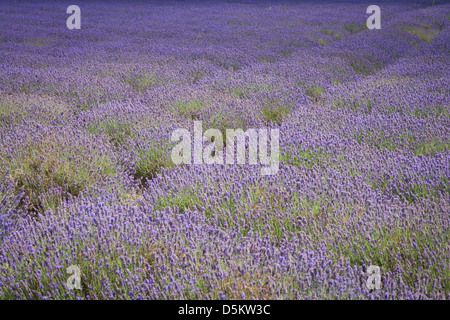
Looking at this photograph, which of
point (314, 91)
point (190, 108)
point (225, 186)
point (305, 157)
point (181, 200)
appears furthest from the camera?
point (314, 91)

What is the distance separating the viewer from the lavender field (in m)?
1.63

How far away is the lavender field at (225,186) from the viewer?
1.63 metres

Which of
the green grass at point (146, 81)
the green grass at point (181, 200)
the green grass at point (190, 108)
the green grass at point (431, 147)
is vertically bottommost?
the green grass at point (181, 200)

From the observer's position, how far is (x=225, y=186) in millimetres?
2477

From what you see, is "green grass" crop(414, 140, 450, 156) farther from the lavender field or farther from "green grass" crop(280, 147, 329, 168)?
"green grass" crop(280, 147, 329, 168)

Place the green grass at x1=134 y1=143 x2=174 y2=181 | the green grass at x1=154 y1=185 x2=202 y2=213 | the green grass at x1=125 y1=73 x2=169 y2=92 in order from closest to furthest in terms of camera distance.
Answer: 1. the green grass at x1=154 y1=185 x2=202 y2=213
2. the green grass at x1=134 y1=143 x2=174 y2=181
3. the green grass at x1=125 y1=73 x2=169 y2=92

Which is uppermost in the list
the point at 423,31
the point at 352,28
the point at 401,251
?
the point at 352,28

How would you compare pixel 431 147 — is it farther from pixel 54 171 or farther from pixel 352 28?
pixel 352 28

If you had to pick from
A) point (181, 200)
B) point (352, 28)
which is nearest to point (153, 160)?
point (181, 200)

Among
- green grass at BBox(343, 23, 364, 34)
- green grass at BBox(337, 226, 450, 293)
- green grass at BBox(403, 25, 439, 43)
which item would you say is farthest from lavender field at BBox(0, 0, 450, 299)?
green grass at BBox(343, 23, 364, 34)

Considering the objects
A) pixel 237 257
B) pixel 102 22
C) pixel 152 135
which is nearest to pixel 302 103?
pixel 152 135

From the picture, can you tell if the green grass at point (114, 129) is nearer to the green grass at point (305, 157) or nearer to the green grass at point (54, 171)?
the green grass at point (54, 171)

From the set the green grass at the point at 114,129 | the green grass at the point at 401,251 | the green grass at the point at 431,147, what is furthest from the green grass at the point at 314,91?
the green grass at the point at 401,251
